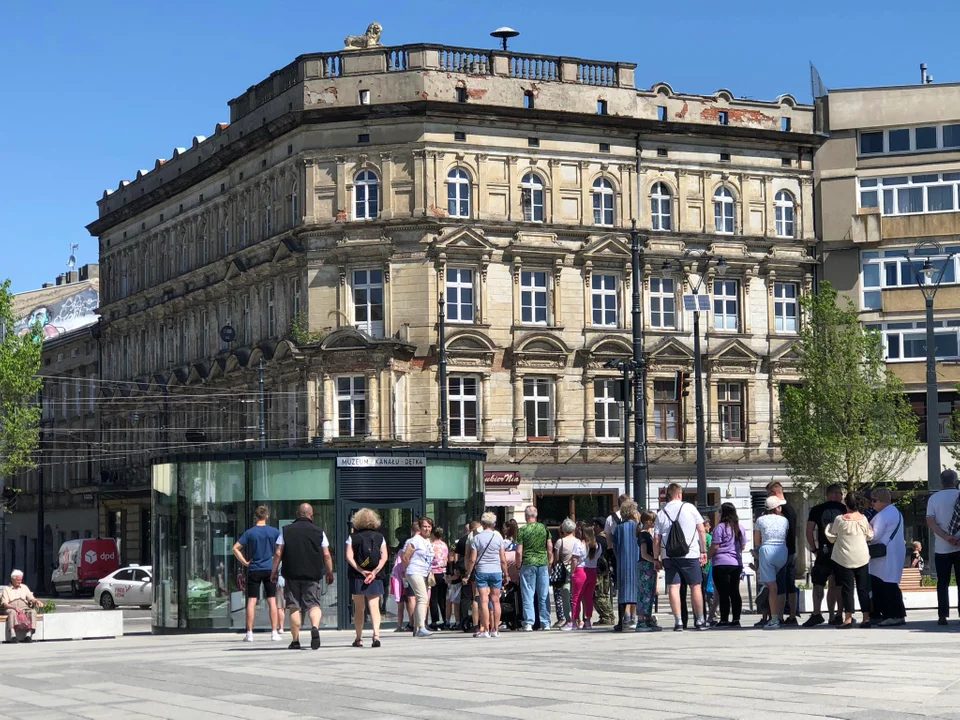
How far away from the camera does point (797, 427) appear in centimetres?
5569

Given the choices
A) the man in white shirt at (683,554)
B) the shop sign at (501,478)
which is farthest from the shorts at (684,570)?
the shop sign at (501,478)

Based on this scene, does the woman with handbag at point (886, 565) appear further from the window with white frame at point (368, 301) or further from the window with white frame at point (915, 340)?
the window with white frame at point (915, 340)

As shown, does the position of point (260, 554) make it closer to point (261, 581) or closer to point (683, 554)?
point (261, 581)

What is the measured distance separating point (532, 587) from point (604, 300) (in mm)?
35153

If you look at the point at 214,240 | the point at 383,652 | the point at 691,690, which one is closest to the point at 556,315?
the point at 214,240

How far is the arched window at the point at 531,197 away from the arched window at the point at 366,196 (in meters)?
4.88

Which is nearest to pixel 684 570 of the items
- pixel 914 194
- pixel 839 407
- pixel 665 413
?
pixel 839 407

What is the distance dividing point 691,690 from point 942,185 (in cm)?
5151

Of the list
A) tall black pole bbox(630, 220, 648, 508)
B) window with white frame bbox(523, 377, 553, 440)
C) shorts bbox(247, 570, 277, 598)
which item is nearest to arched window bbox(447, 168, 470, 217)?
window with white frame bbox(523, 377, 553, 440)

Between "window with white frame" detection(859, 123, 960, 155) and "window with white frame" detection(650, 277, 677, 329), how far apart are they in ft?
30.0

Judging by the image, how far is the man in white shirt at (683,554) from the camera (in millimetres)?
21953

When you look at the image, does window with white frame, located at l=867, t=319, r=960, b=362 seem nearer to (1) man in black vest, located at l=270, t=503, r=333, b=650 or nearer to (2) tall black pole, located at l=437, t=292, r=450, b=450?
(2) tall black pole, located at l=437, t=292, r=450, b=450

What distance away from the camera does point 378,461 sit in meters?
27.3

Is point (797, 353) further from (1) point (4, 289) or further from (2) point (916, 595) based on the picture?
(2) point (916, 595)
